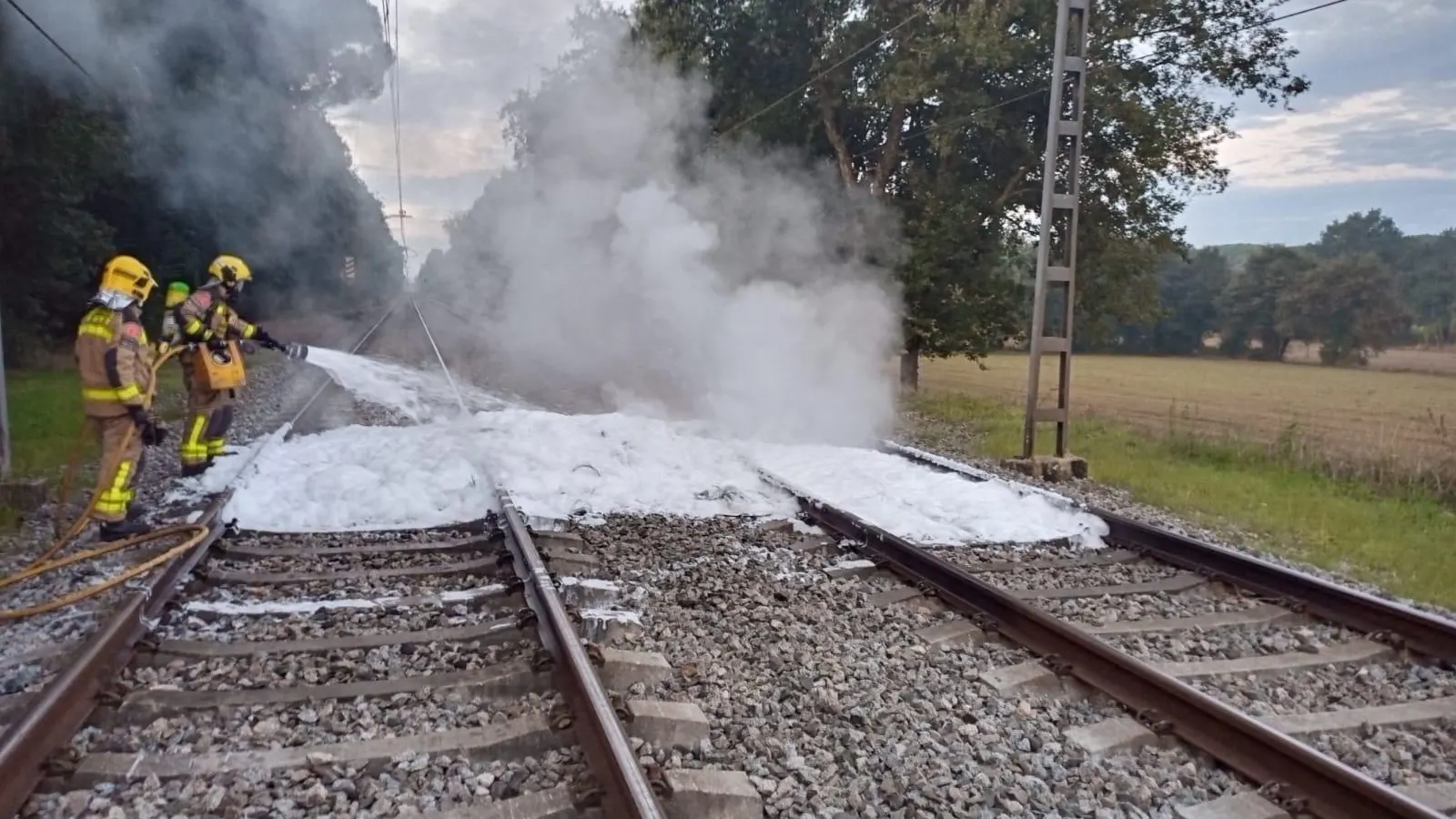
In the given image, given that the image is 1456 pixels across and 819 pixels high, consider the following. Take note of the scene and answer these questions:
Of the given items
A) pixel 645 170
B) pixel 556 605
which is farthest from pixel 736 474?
pixel 645 170

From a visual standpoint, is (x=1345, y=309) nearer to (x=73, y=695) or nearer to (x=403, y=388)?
(x=403, y=388)

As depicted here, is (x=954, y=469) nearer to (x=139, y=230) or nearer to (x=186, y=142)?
(x=186, y=142)

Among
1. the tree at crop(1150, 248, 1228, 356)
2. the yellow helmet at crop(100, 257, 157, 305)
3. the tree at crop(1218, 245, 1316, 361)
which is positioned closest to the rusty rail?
the yellow helmet at crop(100, 257, 157, 305)

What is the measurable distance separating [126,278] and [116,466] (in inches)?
51.3

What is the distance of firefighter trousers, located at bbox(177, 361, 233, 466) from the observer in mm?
8352

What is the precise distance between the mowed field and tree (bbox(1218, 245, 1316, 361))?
4959 mm

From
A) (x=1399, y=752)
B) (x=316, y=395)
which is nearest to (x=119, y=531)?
(x=1399, y=752)

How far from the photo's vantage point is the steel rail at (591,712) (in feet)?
9.59

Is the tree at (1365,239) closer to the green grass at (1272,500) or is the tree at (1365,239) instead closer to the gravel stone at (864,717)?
the green grass at (1272,500)

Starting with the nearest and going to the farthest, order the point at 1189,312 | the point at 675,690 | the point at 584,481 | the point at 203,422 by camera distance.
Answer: the point at 675,690, the point at 584,481, the point at 203,422, the point at 1189,312

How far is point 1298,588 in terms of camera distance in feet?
18.2

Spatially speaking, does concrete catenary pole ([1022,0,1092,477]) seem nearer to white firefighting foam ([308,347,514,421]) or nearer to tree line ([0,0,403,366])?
white firefighting foam ([308,347,514,421])

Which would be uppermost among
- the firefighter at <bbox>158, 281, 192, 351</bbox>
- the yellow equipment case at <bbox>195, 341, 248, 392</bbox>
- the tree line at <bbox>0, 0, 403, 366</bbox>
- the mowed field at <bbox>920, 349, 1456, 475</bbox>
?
the tree line at <bbox>0, 0, 403, 366</bbox>

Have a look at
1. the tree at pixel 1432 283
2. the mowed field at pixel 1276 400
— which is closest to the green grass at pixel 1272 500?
the mowed field at pixel 1276 400
